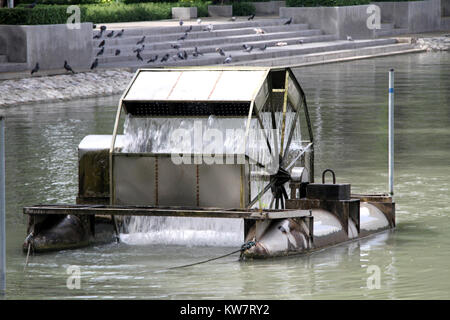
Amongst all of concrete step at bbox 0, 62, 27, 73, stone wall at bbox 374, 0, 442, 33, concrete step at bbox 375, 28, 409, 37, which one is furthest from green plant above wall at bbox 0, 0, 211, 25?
concrete step at bbox 375, 28, 409, 37

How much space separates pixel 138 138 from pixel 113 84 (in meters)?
16.7

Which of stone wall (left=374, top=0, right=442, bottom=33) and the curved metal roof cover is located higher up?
stone wall (left=374, top=0, right=442, bottom=33)

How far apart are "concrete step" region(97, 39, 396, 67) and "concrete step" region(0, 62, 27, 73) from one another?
354 cm

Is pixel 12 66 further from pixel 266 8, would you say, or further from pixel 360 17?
pixel 266 8

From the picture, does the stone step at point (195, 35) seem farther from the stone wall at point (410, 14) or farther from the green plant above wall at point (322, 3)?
the stone wall at point (410, 14)

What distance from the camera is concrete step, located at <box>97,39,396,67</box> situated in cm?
3294

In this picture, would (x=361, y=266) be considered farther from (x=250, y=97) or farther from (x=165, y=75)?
(x=165, y=75)

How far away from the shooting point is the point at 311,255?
36.8ft

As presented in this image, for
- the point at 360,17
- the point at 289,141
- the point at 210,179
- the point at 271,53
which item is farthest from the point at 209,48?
the point at 210,179

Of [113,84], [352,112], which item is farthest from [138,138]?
[113,84]

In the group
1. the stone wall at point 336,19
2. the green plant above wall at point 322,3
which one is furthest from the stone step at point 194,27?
the green plant above wall at point 322,3

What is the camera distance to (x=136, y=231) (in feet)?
39.7

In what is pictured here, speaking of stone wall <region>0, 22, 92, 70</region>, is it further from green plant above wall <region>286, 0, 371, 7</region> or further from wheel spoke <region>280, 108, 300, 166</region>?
wheel spoke <region>280, 108, 300, 166</region>
